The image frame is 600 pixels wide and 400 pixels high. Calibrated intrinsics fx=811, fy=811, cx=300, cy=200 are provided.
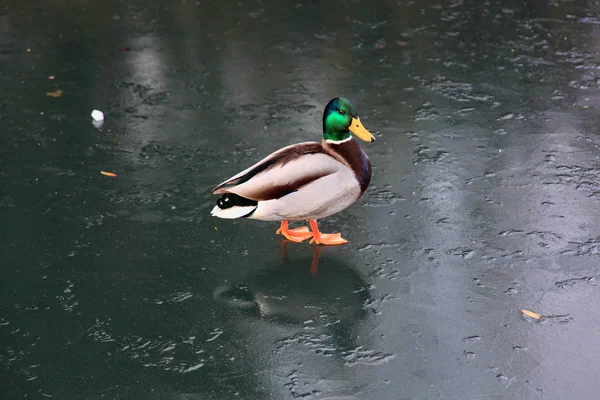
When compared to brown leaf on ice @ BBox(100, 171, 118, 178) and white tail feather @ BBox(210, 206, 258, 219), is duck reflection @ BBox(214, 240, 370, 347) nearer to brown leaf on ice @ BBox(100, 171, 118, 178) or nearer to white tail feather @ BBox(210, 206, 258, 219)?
white tail feather @ BBox(210, 206, 258, 219)

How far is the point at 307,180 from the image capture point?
4.11m

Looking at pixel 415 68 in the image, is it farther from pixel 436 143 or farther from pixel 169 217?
pixel 169 217

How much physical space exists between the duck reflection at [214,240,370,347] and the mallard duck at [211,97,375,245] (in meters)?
0.28

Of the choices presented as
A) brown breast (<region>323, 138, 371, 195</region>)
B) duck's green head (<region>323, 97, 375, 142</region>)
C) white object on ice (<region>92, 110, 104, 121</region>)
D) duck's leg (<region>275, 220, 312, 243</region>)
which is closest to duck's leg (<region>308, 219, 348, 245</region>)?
duck's leg (<region>275, 220, 312, 243</region>)

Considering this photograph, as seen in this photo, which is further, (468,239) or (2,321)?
(468,239)

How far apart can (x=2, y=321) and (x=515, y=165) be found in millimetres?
3184

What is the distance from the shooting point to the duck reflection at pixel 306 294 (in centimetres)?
369

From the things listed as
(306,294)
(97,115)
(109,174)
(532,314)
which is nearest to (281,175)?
(306,294)

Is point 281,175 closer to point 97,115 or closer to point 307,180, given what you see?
point 307,180

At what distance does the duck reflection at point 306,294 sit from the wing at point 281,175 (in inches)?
14.9

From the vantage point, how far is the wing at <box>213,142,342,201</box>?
4.09 m

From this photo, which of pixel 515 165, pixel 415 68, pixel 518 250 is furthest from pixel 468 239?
pixel 415 68

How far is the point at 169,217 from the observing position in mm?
4586

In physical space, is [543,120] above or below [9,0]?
below
